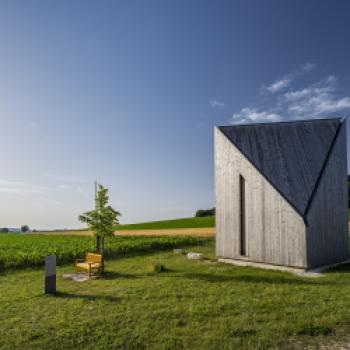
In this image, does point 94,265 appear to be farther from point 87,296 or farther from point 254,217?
point 254,217

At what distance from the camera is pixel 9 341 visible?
24.0 feet

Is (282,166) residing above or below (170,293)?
above

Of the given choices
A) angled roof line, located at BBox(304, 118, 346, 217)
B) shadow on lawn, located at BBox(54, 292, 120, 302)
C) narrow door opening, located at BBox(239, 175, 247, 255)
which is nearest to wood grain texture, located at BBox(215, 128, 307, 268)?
narrow door opening, located at BBox(239, 175, 247, 255)

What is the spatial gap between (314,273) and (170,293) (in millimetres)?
7322

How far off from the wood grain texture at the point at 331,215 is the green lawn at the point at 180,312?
1.89m

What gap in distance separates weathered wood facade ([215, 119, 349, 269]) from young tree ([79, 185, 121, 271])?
20.3ft

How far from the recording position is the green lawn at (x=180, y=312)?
7109 mm

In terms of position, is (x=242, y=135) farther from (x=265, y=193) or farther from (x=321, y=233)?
(x=321, y=233)

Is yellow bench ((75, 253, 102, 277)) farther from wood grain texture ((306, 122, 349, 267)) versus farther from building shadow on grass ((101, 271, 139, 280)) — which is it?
wood grain texture ((306, 122, 349, 267))

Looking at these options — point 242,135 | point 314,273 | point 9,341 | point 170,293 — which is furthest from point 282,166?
point 9,341

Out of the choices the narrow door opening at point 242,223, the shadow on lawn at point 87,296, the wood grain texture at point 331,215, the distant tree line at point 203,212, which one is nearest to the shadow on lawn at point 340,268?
the wood grain texture at point 331,215

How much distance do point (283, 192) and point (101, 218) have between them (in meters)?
9.67

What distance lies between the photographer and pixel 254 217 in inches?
669

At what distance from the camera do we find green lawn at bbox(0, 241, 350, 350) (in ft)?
23.3
